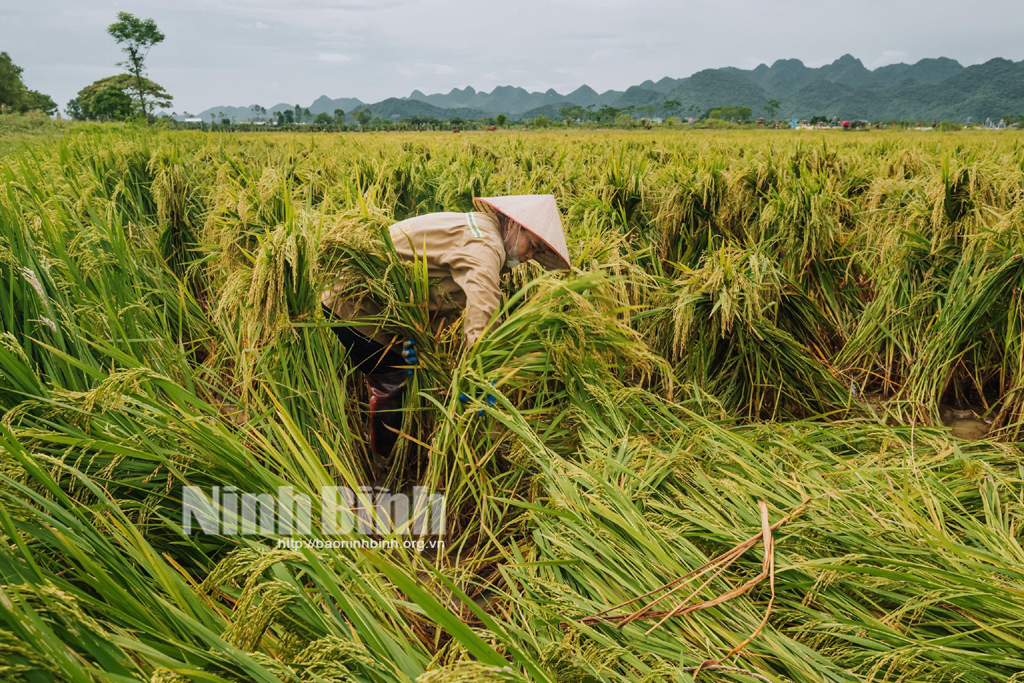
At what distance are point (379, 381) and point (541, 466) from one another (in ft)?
3.44

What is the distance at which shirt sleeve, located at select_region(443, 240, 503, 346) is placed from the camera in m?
2.31

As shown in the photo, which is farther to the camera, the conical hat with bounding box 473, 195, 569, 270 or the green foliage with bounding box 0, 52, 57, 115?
the green foliage with bounding box 0, 52, 57, 115

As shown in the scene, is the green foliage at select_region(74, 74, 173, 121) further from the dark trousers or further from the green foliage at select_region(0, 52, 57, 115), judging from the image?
Result: the dark trousers

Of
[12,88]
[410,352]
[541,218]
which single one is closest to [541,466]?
[410,352]

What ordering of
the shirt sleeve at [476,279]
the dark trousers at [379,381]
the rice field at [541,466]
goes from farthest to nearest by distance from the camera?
1. the dark trousers at [379,381]
2. the shirt sleeve at [476,279]
3. the rice field at [541,466]

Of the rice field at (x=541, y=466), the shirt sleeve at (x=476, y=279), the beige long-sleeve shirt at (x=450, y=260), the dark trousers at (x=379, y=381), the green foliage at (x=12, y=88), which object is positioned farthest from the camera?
the green foliage at (x=12, y=88)

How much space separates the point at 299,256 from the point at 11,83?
64.7m

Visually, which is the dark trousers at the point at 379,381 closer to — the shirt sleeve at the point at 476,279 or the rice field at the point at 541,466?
the rice field at the point at 541,466

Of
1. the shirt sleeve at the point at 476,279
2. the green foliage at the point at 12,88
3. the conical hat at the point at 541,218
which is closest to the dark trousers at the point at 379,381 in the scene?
the shirt sleeve at the point at 476,279

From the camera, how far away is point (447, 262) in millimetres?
2523

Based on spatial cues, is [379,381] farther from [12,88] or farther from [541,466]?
[12,88]

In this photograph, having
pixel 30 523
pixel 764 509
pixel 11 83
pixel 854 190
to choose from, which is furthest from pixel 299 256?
pixel 11 83

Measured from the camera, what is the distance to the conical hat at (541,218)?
2.52 meters

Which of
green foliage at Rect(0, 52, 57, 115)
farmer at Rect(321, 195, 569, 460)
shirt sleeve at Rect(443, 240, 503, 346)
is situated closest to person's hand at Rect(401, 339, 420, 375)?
farmer at Rect(321, 195, 569, 460)
